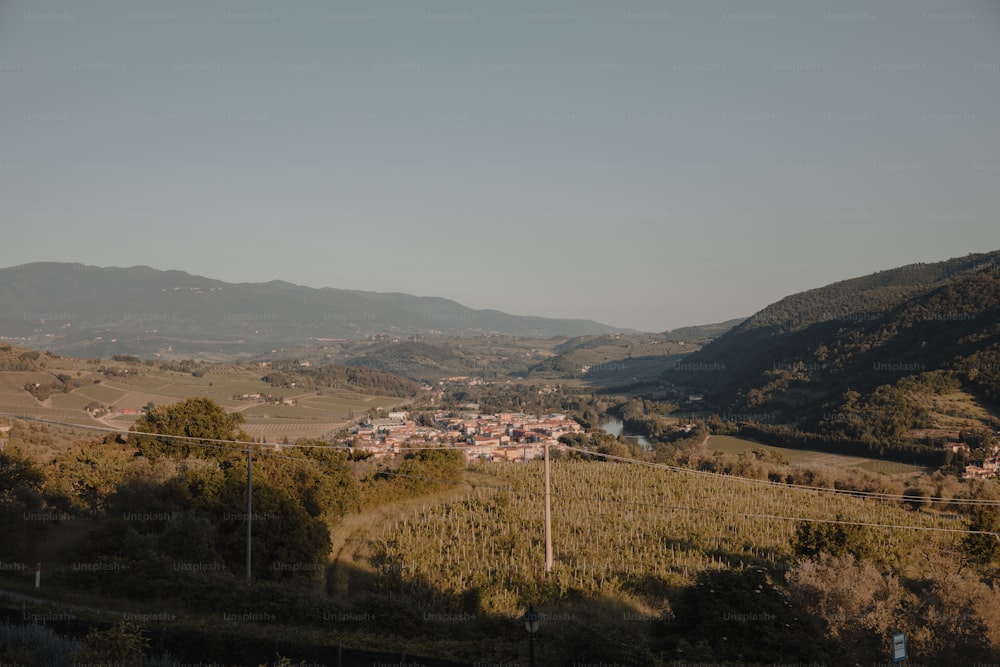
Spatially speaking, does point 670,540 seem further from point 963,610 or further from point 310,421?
point 310,421

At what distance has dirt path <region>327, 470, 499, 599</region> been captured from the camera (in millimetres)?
20719

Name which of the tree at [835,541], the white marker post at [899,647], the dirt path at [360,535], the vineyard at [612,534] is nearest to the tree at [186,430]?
the dirt path at [360,535]

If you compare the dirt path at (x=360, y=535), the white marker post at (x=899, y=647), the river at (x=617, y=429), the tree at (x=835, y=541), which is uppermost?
the white marker post at (x=899, y=647)

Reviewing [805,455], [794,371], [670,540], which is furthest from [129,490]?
[794,371]

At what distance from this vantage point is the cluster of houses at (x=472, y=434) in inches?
2285

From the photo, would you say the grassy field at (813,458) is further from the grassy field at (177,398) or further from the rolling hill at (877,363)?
the grassy field at (177,398)

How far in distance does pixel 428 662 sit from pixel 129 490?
17.5 meters

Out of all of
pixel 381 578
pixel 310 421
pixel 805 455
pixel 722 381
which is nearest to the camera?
pixel 381 578

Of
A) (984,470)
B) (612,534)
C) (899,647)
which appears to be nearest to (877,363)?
(984,470)

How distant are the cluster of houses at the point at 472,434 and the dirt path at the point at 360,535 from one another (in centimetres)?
1934

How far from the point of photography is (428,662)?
420 inches

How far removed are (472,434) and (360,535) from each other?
162 feet

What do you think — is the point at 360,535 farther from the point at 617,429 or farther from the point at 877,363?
the point at 877,363

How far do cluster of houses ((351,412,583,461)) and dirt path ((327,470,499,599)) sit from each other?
63.5 feet
